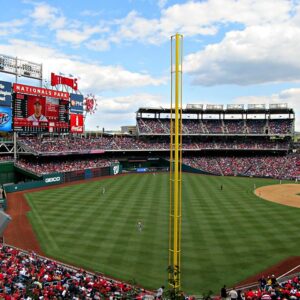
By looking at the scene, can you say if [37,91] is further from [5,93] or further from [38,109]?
[5,93]

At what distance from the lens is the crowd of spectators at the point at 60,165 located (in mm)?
48287

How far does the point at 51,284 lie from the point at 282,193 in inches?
1310

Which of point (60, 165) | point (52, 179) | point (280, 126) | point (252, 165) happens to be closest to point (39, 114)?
point (60, 165)

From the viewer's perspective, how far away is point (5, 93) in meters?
44.2

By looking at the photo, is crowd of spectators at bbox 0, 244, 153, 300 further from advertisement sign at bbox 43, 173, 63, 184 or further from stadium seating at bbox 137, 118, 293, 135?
stadium seating at bbox 137, 118, 293, 135

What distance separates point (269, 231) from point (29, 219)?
19241 millimetres

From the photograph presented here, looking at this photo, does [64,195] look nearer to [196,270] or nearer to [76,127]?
[76,127]

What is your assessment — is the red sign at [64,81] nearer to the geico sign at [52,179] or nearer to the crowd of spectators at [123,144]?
the crowd of spectators at [123,144]

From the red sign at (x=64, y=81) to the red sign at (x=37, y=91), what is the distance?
2.62 m

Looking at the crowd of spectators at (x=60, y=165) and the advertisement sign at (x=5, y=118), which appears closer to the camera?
the advertisement sign at (x=5, y=118)

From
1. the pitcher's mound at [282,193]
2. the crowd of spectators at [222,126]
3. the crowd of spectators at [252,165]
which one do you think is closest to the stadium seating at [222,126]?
the crowd of spectators at [222,126]

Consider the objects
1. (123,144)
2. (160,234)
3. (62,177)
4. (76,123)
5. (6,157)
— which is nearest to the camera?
(160,234)

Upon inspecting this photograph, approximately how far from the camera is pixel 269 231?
24.5 meters

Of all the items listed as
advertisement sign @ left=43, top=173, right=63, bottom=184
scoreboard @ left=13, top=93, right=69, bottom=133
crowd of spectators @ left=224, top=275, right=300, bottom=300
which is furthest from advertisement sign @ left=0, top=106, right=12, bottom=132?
crowd of spectators @ left=224, top=275, right=300, bottom=300
